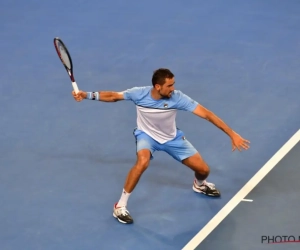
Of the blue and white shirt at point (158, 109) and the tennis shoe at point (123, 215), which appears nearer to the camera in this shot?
the blue and white shirt at point (158, 109)

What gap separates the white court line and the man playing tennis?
58 cm

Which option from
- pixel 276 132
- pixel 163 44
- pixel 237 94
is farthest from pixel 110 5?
pixel 276 132

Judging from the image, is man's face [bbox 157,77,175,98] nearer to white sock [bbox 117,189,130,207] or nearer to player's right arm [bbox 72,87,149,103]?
player's right arm [bbox 72,87,149,103]

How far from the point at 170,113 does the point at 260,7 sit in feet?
23.7

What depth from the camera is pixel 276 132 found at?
469 inches

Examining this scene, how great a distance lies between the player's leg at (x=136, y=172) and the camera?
9797mm

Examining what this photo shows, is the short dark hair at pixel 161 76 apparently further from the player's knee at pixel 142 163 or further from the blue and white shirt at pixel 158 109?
the player's knee at pixel 142 163

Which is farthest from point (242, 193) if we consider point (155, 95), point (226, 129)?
point (155, 95)

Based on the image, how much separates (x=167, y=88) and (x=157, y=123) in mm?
646

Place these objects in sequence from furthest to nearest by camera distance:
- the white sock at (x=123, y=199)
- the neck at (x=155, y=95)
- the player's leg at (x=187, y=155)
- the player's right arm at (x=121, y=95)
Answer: the player's leg at (x=187, y=155), the white sock at (x=123, y=199), the player's right arm at (x=121, y=95), the neck at (x=155, y=95)

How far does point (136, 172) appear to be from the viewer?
32.1 ft

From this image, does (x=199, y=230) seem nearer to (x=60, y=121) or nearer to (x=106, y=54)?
(x=60, y=121)

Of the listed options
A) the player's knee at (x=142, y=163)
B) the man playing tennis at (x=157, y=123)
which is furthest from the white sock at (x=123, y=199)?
the player's knee at (x=142, y=163)

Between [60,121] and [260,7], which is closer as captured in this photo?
[60,121]
